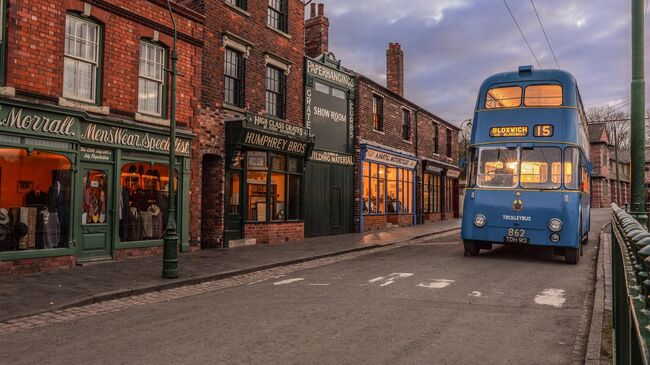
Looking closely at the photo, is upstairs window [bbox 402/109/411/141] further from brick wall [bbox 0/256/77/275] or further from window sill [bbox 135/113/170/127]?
brick wall [bbox 0/256/77/275]

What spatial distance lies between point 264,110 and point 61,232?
26.7 ft

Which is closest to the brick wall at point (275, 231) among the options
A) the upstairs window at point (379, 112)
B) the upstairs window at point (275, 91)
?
the upstairs window at point (275, 91)

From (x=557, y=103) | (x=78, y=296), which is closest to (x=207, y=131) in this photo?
(x=78, y=296)

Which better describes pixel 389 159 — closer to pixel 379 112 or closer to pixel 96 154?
pixel 379 112

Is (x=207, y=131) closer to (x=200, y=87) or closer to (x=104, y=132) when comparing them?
(x=200, y=87)

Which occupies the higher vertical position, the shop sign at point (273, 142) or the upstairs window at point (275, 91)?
the upstairs window at point (275, 91)

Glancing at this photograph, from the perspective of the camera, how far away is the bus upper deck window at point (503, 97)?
1206 cm

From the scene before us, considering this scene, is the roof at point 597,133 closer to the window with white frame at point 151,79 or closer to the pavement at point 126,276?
the pavement at point 126,276

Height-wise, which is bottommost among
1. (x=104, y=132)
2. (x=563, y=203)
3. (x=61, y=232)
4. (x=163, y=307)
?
Result: (x=163, y=307)

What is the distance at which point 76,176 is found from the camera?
1059cm

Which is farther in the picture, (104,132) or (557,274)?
(104,132)

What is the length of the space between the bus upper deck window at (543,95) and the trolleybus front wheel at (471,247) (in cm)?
390

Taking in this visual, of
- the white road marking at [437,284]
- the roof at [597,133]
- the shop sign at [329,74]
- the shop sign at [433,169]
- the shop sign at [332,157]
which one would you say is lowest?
the white road marking at [437,284]

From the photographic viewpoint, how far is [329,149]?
20.0 meters
